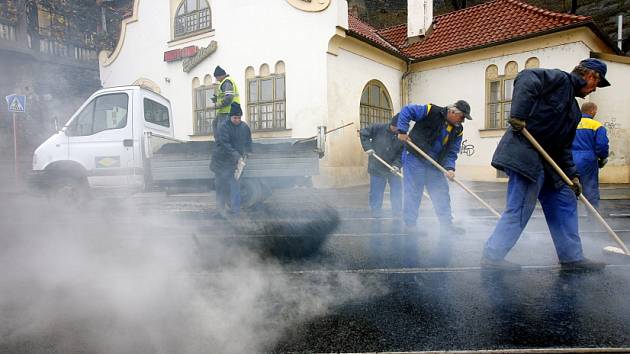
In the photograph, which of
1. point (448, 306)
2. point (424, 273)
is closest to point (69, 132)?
point (424, 273)

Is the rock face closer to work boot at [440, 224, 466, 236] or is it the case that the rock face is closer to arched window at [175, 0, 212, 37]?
arched window at [175, 0, 212, 37]

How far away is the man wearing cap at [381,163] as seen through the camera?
624 centimetres

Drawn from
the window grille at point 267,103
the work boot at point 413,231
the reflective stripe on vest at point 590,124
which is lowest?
the work boot at point 413,231

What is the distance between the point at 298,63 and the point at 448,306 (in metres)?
10.1

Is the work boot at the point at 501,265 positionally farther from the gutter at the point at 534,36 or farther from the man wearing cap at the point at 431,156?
the gutter at the point at 534,36

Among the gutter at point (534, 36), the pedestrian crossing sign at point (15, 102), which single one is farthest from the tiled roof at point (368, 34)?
the pedestrian crossing sign at point (15, 102)

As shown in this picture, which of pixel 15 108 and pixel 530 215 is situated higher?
pixel 15 108

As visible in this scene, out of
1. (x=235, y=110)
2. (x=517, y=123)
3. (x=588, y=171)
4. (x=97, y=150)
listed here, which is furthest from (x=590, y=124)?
(x=97, y=150)

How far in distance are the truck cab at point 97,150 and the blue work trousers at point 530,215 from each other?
568cm

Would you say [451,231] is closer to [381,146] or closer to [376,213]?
[376,213]

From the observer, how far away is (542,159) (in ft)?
→ 11.1

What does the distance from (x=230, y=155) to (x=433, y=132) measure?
305 centimetres

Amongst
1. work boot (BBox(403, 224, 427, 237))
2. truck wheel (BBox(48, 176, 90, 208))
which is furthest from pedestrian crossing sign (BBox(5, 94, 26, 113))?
work boot (BBox(403, 224, 427, 237))

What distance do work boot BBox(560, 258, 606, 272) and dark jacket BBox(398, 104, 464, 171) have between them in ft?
6.34
